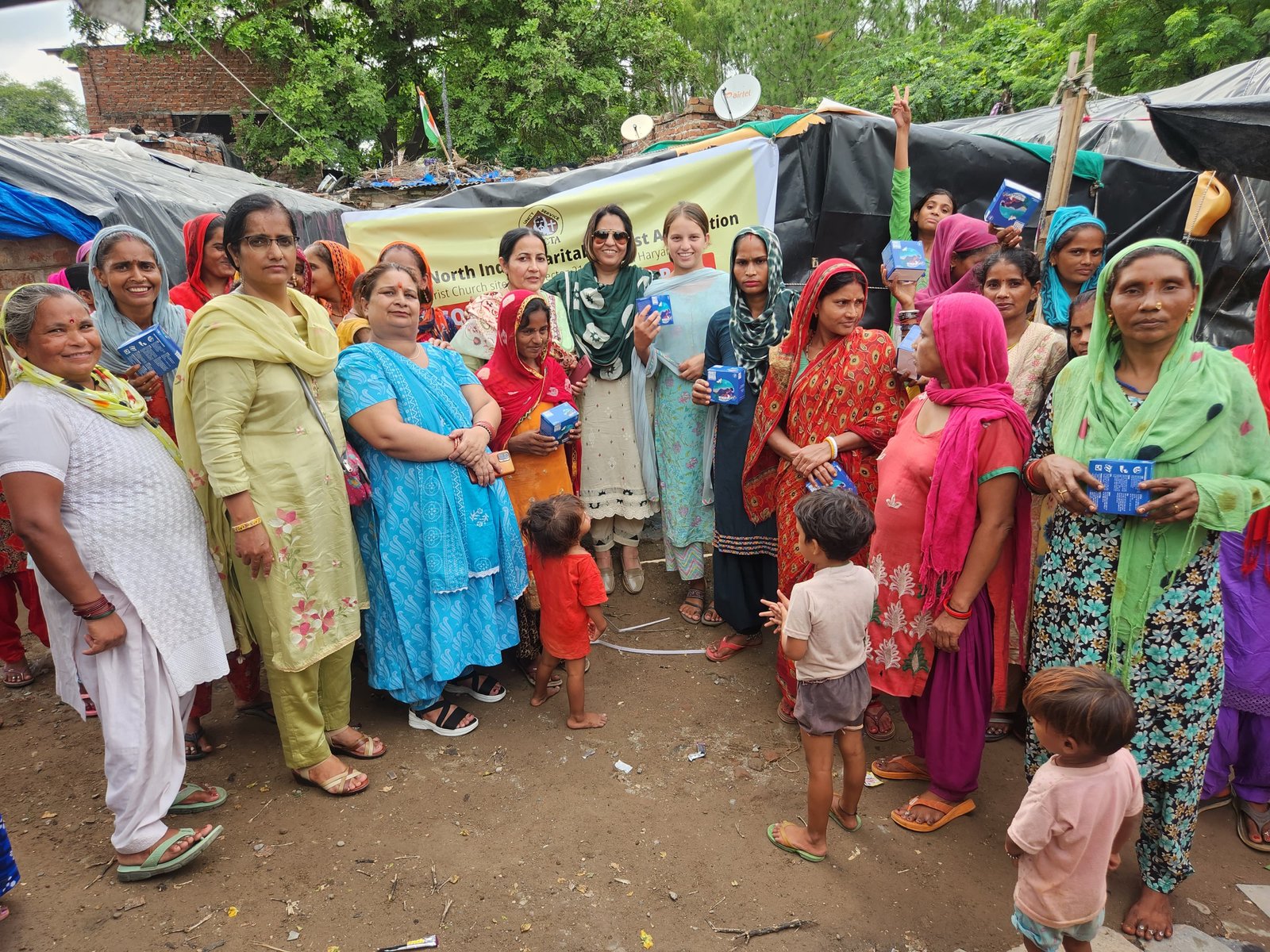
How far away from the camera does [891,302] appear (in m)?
5.22

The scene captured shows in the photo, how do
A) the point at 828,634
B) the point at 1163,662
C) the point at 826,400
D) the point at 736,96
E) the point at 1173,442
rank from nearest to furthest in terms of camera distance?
the point at 1173,442 < the point at 1163,662 < the point at 828,634 < the point at 826,400 < the point at 736,96

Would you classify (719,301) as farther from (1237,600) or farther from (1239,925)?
(1239,925)

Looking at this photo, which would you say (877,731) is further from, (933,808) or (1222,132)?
(1222,132)

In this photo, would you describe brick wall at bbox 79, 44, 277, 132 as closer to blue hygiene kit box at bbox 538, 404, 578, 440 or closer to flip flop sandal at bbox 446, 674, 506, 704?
blue hygiene kit box at bbox 538, 404, 578, 440

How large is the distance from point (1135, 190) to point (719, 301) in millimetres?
3566

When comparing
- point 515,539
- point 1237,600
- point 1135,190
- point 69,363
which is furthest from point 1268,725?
point 1135,190

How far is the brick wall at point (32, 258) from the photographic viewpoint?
4.89m

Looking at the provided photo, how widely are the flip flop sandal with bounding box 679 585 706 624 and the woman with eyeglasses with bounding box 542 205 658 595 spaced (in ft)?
1.17

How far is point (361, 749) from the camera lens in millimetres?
2867

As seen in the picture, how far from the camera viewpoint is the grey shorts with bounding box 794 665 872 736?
7.16 feet

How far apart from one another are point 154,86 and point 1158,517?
2367cm

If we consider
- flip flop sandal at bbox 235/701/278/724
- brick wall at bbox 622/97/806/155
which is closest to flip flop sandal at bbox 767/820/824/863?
flip flop sandal at bbox 235/701/278/724

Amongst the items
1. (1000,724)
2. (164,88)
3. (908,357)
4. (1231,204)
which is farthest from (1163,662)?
(164,88)

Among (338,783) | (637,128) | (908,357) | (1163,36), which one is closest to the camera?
(338,783)
